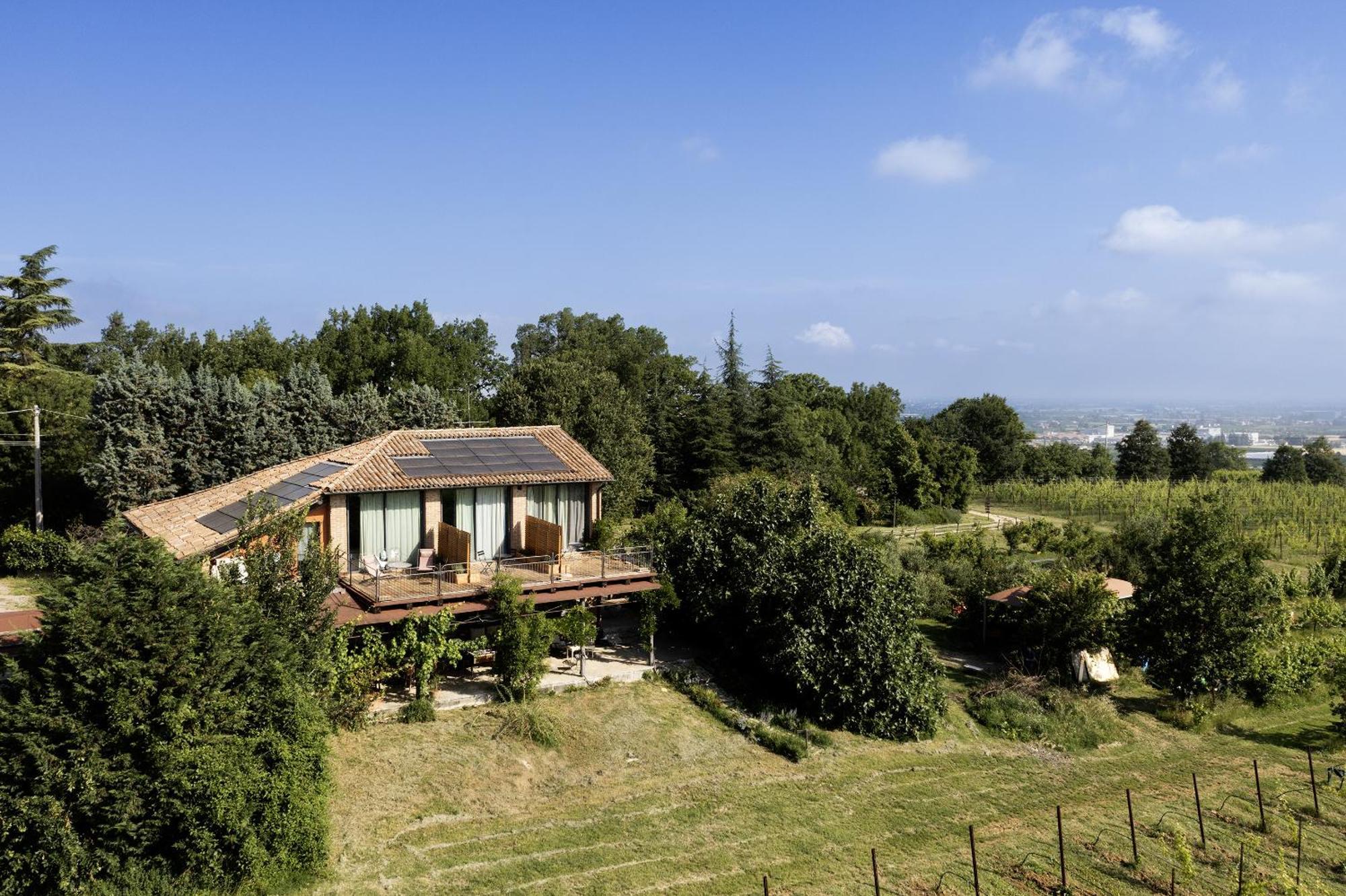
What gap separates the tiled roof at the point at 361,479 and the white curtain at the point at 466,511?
20.8 inches

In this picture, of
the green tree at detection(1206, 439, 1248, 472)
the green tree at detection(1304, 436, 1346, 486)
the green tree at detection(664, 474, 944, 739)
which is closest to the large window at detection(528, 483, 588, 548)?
the green tree at detection(664, 474, 944, 739)

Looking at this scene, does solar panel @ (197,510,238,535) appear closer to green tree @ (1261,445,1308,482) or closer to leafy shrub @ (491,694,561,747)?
leafy shrub @ (491,694,561,747)

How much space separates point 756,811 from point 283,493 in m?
14.2

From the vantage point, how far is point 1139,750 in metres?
21.6

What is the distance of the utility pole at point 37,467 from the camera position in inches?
1198

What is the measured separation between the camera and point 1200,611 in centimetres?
2391

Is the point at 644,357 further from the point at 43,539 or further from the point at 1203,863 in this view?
the point at 1203,863

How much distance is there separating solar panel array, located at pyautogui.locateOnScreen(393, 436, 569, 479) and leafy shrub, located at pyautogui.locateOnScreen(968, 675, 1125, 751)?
13.7 metres

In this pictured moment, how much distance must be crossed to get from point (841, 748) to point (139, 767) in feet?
47.1

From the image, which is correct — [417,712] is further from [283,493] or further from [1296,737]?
[1296,737]

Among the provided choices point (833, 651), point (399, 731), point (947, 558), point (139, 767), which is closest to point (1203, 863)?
point (833, 651)

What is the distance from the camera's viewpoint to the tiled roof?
807 inches

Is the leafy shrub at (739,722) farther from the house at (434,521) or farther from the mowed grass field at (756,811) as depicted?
the house at (434,521)

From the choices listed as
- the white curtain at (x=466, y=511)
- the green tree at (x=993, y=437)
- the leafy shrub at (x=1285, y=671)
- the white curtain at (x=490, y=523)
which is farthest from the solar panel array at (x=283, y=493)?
the green tree at (x=993, y=437)
